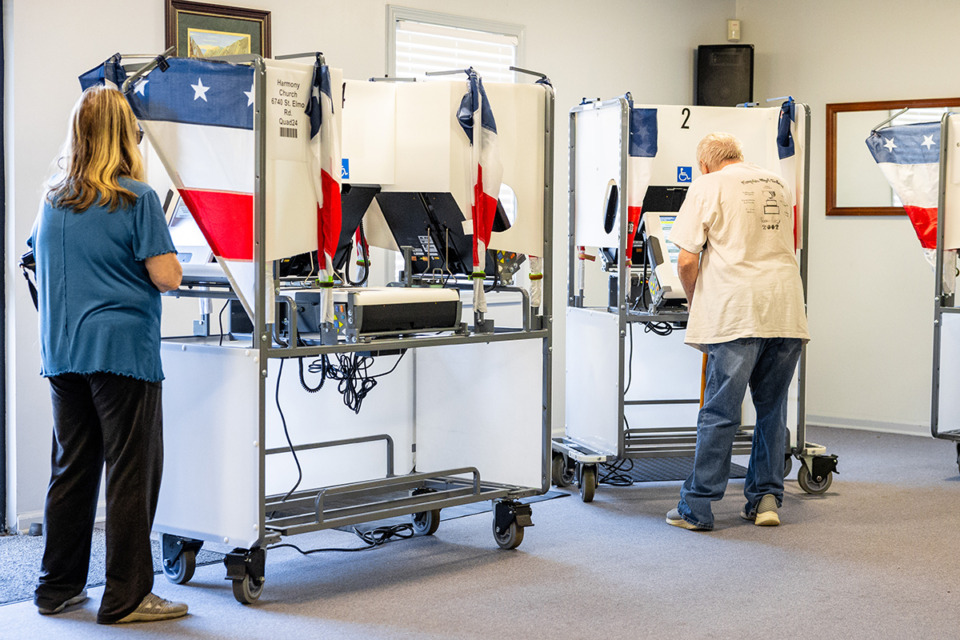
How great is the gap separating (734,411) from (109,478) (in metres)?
2.29

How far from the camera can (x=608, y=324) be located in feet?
15.8

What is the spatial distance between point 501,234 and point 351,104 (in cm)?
73

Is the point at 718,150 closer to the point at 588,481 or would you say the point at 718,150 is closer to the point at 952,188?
the point at 588,481

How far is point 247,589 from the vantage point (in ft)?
10.8

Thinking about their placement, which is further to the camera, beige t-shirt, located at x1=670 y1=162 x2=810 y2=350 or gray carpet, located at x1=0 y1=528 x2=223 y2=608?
beige t-shirt, located at x1=670 y1=162 x2=810 y2=350

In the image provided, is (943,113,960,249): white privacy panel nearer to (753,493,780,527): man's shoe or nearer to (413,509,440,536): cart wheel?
(753,493,780,527): man's shoe

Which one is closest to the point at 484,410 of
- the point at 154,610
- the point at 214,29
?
the point at 154,610

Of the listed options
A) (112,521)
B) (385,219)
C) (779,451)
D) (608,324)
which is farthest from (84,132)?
(779,451)

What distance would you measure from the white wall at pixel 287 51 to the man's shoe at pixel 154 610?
51.3 inches

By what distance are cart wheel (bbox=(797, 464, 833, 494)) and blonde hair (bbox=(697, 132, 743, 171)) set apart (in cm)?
150

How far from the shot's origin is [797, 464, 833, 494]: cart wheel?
4820 mm

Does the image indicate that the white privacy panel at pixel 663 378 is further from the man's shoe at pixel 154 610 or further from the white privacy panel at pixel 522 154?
the man's shoe at pixel 154 610

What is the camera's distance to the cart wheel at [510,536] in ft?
13.0

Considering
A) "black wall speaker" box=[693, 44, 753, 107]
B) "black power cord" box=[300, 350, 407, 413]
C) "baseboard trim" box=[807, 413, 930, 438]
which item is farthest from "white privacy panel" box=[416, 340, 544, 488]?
"baseboard trim" box=[807, 413, 930, 438]
